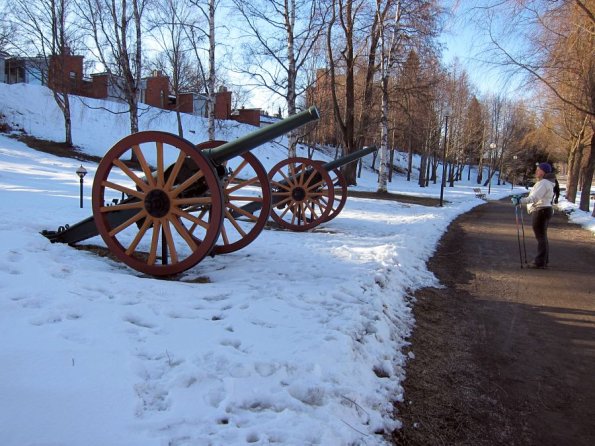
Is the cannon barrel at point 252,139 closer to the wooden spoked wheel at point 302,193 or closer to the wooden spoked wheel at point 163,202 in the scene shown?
the wooden spoked wheel at point 163,202

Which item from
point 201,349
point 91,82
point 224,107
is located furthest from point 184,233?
point 224,107

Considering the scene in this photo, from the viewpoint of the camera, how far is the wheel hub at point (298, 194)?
10250mm

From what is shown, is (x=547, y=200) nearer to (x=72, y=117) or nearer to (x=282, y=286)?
(x=282, y=286)

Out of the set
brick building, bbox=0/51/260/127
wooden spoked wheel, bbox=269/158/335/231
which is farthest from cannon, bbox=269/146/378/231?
brick building, bbox=0/51/260/127

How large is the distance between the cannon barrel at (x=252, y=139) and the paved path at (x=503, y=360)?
2.63 meters

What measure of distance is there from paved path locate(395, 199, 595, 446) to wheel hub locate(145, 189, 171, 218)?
296 centimetres

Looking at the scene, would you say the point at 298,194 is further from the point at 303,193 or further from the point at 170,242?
the point at 170,242

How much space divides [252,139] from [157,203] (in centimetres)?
134

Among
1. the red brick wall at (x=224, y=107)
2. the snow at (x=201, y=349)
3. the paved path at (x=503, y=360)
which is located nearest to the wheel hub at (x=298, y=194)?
the paved path at (x=503, y=360)

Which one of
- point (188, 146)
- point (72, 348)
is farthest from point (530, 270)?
point (72, 348)

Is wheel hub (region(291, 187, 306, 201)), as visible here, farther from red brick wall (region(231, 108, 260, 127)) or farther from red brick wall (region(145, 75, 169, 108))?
red brick wall (region(231, 108, 260, 127))

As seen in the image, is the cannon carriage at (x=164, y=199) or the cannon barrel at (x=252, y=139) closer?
the cannon carriage at (x=164, y=199)

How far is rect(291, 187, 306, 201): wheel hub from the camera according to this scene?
1025cm

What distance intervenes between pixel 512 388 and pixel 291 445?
1978 mm
